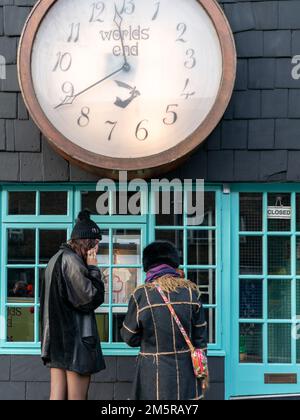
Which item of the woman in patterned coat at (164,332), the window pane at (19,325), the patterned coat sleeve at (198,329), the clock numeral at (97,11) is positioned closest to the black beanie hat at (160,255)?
the woman in patterned coat at (164,332)

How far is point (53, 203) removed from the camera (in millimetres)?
4805

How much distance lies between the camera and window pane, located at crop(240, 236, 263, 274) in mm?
4754

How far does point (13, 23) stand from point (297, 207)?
2688mm

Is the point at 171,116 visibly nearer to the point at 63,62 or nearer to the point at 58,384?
the point at 63,62

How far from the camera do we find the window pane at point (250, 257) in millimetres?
4754

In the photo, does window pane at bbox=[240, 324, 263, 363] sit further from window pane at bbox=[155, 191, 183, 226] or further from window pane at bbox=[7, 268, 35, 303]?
window pane at bbox=[7, 268, 35, 303]

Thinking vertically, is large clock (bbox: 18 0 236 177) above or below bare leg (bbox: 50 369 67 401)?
above

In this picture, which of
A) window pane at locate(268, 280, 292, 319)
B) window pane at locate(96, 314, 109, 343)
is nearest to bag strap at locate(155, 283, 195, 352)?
window pane at locate(96, 314, 109, 343)

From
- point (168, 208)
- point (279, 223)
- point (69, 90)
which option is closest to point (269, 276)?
point (279, 223)

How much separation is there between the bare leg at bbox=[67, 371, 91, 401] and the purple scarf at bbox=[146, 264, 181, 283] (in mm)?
834

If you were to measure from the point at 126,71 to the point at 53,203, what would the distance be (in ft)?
4.02

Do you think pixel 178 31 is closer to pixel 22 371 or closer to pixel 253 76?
pixel 253 76

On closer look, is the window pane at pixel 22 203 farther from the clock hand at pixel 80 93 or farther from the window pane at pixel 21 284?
the clock hand at pixel 80 93

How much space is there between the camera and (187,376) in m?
3.45
